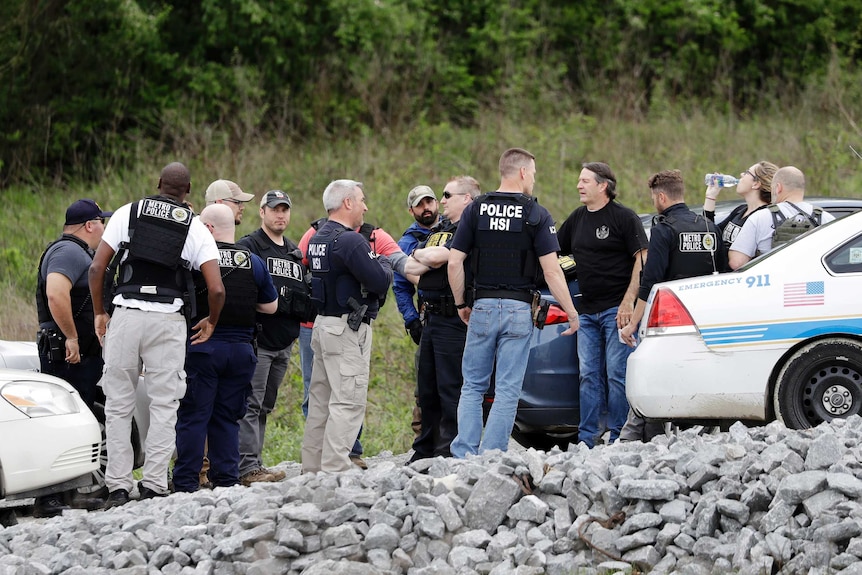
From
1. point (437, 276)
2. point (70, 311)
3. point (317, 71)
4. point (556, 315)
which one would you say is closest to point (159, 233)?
point (70, 311)

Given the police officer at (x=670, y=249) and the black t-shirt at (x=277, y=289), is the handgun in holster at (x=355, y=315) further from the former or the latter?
the police officer at (x=670, y=249)

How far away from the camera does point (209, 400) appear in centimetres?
739

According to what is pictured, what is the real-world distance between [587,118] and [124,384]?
12823 millimetres

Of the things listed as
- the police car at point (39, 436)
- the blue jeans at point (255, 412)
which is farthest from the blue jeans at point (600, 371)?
the police car at point (39, 436)

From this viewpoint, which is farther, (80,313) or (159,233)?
(80,313)

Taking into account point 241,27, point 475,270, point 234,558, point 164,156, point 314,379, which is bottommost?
point 234,558

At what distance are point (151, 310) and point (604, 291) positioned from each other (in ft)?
9.58

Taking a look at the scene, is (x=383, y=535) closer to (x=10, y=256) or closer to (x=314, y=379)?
(x=314, y=379)

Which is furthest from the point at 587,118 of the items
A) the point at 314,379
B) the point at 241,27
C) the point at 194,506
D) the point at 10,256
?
the point at 194,506

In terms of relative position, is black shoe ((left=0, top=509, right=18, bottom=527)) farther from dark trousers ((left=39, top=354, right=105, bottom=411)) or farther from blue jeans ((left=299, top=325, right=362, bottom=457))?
blue jeans ((left=299, top=325, right=362, bottom=457))

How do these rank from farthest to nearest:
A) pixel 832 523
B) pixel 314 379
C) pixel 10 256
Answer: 1. pixel 10 256
2. pixel 314 379
3. pixel 832 523

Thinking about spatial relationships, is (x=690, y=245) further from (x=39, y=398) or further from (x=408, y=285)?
(x=39, y=398)

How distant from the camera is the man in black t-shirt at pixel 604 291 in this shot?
7609 mm

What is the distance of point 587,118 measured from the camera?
733 inches
